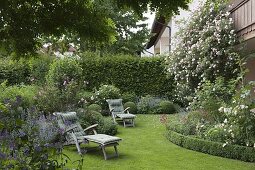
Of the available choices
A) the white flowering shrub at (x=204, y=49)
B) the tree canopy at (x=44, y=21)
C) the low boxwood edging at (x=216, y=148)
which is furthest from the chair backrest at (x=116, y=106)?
the tree canopy at (x=44, y=21)

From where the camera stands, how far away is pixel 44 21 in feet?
8.44

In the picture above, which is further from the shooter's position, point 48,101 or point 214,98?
point 48,101

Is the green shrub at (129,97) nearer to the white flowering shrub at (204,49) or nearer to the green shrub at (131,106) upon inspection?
the green shrub at (131,106)

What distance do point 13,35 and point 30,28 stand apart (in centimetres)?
14

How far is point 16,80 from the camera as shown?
1738 centimetres

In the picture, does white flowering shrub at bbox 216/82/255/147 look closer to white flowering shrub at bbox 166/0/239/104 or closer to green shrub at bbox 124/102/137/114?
white flowering shrub at bbox 166/0/239/104

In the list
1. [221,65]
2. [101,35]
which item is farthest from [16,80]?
[101,35]

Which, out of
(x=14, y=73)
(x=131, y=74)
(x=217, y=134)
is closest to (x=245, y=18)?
(x=217, y=134)

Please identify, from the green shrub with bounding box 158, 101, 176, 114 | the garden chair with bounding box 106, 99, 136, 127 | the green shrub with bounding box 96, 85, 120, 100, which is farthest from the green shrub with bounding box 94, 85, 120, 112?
the green shrub with bounding box 158, 101, 176, 114

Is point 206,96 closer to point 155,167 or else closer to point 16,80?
point 155,167

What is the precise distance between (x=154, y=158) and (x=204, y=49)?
19.0ft

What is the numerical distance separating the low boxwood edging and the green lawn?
155 mm

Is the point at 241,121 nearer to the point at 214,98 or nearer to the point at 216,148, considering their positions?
the point at 216,148

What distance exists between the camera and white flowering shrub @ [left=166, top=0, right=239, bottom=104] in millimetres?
12081
